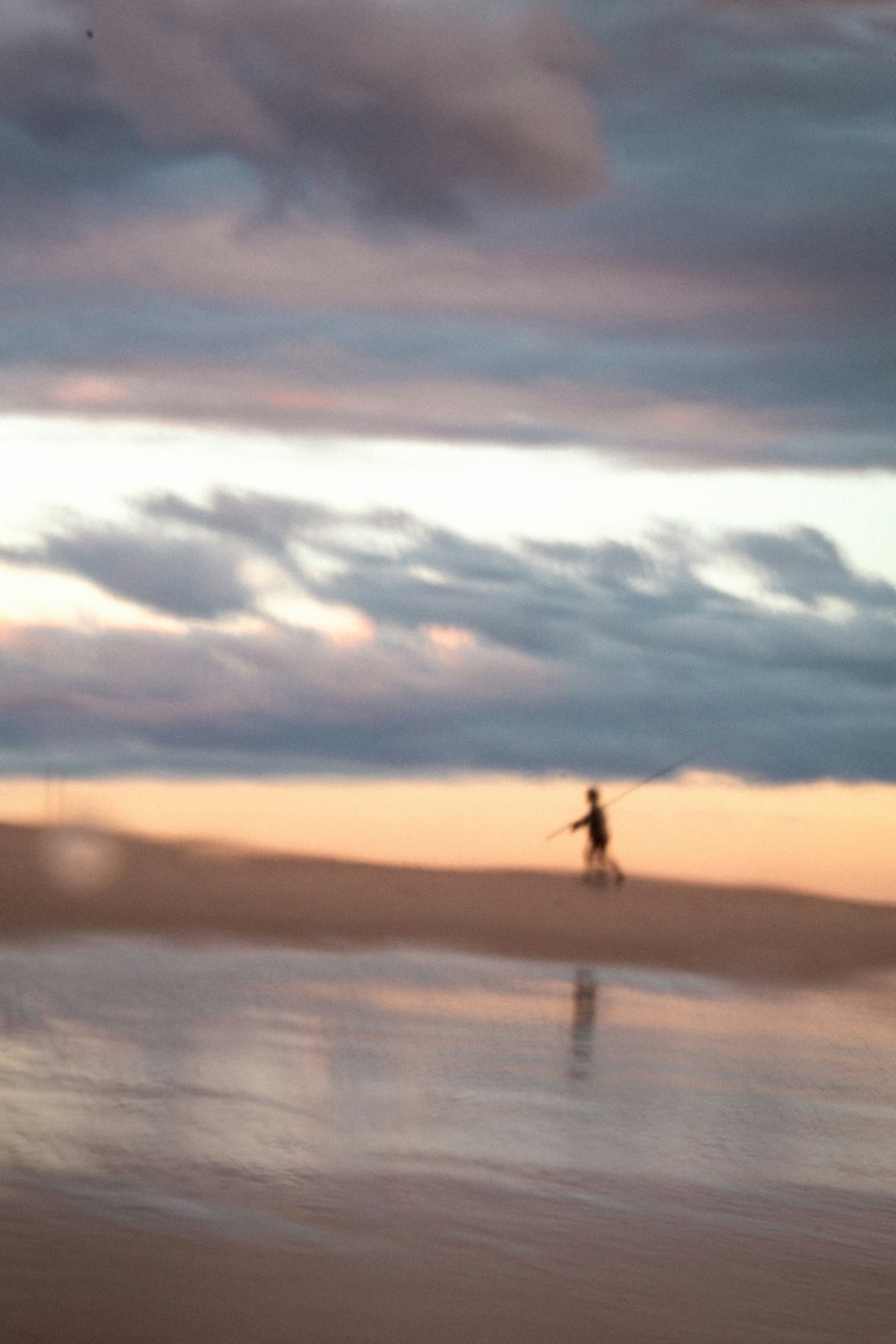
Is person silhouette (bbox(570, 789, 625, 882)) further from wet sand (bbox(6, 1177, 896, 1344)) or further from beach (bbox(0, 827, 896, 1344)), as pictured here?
wet sand (bbox(6, 1177, 896, 1344))

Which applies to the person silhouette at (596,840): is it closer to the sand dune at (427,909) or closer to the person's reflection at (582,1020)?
the sand dune at (427,909)

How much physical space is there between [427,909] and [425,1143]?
11.7m

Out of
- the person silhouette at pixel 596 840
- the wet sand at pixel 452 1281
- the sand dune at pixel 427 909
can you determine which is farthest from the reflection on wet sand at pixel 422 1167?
the person silhouette at pixel 596 840

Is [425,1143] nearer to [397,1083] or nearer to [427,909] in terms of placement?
[397,1083]

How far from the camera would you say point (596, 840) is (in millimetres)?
23750

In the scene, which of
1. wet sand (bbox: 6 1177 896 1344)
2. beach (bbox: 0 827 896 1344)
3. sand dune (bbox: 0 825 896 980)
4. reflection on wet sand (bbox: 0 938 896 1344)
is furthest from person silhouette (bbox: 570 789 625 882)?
wet sand (bbox: 6 1177 896 1344)

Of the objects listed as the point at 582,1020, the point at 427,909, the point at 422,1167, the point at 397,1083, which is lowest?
the point at 422,1167

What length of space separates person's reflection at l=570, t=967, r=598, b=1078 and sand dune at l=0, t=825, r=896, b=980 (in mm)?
1472

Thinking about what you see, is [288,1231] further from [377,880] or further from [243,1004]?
[377,880]

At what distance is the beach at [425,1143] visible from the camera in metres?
5.82

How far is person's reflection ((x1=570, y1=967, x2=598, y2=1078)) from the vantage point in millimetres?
10492

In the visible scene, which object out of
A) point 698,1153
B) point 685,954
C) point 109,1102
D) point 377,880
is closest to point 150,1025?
point 109,1102

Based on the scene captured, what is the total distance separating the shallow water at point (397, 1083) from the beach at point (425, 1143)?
30 millimetres

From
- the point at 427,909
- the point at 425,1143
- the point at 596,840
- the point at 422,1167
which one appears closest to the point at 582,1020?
the point at 425,1143
